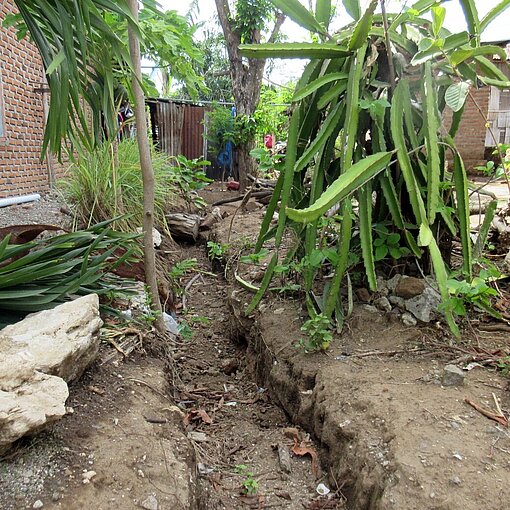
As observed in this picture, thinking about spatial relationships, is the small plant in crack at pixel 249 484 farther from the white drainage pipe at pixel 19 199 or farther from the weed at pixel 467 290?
the white drainage pipe at pixel 19 199

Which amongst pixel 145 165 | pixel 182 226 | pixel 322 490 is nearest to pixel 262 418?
pixel 322 490

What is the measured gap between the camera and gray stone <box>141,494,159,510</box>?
1675 millimetres

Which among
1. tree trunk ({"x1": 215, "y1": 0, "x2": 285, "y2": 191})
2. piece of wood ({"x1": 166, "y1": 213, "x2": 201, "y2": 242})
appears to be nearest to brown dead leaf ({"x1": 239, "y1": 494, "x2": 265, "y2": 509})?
piece of wood ({"x1": 166, "y1": 213, "x2": 201, "y2": 242})

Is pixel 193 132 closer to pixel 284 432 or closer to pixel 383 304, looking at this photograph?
pixel 383 304

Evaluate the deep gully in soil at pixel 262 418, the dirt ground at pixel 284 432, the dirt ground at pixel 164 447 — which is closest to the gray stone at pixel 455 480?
the dirt ground at pixel 284 432

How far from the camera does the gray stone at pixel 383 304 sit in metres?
3.01

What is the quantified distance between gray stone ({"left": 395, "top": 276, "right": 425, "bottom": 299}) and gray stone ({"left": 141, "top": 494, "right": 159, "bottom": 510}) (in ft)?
6.12

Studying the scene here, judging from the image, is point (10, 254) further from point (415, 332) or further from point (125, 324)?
point (415, 332)

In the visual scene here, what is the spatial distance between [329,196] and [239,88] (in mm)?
7675

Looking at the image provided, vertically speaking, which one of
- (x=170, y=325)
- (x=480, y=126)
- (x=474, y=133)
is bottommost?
(x=170, y=325)

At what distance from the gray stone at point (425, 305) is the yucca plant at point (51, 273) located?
5.54 ft

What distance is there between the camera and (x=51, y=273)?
2.58m

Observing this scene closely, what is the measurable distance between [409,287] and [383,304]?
0.18 metres

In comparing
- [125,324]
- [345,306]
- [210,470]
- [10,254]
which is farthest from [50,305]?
[345,306]
